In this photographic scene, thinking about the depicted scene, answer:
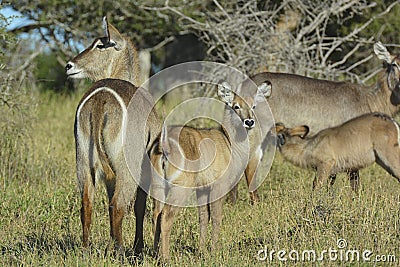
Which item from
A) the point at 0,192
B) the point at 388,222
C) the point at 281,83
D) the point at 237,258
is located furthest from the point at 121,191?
the point at 281,83

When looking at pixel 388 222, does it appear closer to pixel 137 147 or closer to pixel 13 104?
pixel 137 147

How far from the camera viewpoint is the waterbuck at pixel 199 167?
19.4 feet

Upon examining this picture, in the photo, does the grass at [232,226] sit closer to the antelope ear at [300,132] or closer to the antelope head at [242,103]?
the antelope ear at [300,132]

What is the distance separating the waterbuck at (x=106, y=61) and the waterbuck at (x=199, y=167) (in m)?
1.35

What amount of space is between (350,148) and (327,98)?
6.40ft

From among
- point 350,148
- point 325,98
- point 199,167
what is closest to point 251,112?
point 199,167

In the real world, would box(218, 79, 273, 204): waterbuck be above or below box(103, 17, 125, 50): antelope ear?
below

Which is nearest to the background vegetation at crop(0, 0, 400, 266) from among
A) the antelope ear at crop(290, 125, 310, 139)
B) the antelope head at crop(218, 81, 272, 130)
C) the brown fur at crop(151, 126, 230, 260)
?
the brown fur at crop(151, 126, 230, 260)

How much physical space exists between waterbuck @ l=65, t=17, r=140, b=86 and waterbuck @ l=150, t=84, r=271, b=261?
4.43 ft

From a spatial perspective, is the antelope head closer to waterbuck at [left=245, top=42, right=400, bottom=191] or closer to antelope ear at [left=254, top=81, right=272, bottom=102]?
antelope ear at [left=254, top=81, right=272, bottom=102]

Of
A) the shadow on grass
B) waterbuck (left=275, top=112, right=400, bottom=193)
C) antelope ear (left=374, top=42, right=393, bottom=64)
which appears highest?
antelope ear (left=374, top=42, right=393, bottom=64)

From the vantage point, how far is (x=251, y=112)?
7.07 metres

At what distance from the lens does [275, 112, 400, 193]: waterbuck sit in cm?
777

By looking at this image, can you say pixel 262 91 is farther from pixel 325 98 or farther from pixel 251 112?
pixel 325 98
